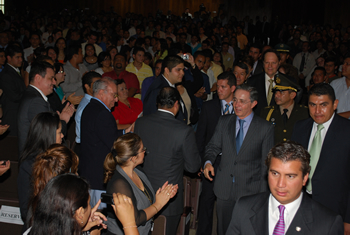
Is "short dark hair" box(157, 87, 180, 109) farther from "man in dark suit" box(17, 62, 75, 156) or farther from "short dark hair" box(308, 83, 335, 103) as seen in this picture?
"short dark hair" box(308, 83, 335, 103)

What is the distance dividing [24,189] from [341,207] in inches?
104

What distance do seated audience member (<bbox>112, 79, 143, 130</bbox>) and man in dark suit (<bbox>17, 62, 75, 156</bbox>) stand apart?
70 centimetres

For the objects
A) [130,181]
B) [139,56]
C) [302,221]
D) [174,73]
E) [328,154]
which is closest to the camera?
[302,221]

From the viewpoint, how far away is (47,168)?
2.02 meters

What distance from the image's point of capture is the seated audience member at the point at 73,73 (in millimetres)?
5344

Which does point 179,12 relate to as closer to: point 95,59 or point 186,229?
point 95,59

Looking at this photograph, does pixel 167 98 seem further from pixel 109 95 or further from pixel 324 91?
pixel 324 91

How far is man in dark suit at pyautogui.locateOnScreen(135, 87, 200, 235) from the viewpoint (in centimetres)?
281

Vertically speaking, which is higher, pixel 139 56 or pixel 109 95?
pixel 139 56

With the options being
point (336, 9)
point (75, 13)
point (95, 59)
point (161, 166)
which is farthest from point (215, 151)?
point (336, 9)

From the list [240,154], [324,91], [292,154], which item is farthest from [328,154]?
[292,154]

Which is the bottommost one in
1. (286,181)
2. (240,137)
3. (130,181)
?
(130,181)

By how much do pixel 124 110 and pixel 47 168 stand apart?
Answer: 219 centimetres

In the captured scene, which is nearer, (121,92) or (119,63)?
(121,92)
